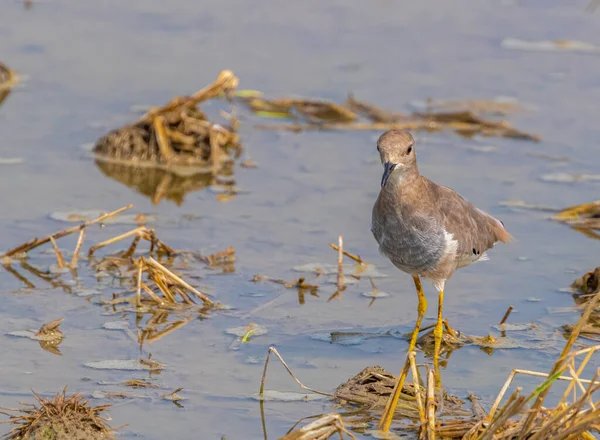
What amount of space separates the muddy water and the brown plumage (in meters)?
0.65

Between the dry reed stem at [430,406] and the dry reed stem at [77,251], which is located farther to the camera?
the dry reed stem at [77,251]

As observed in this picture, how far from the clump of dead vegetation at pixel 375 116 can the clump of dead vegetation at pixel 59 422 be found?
6.23 m

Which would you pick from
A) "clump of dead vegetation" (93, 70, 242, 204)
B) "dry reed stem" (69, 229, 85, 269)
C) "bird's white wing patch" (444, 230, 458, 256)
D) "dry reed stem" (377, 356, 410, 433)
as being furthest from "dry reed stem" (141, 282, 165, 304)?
"clump of dead vegetation" (93, 70, 242, 204)

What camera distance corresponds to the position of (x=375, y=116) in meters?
11.4

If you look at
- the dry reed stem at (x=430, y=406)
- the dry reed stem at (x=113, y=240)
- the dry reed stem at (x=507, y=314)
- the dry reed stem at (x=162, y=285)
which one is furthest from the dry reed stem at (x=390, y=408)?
the dry reed stem at (x=113, y=240)

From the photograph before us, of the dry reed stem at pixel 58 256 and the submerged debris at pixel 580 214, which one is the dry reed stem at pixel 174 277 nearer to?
the dry reed stem at pixel 58 256

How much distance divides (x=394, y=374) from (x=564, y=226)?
10.1 feet

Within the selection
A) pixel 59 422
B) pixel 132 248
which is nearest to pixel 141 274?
pixel 132 248

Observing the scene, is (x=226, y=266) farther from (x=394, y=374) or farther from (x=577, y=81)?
(x=577, y=81)

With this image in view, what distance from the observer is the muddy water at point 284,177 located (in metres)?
6.51

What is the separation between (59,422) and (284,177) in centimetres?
499

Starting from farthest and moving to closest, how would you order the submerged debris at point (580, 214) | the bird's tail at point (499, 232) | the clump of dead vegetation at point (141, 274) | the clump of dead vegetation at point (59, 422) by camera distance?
the submerged debris at point (580, 214), the bird's tail at point (499, 232), the clump of dead vegetation at point (141, 274), the clump of dead vegetation at point (59, 422)

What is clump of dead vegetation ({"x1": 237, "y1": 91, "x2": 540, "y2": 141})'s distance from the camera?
37.0ft

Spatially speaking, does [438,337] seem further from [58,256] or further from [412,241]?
[58,256]
